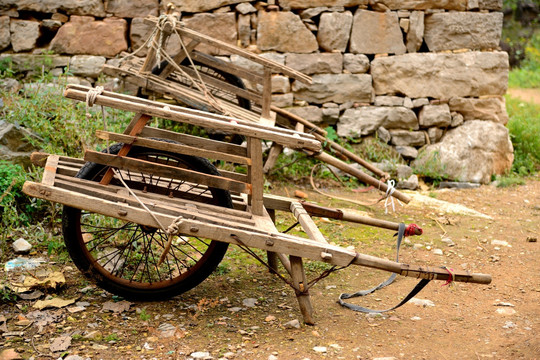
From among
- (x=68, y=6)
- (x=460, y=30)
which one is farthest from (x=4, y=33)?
(x=460, y=30)

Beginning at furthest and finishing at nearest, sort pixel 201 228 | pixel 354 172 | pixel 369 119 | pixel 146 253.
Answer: pixel 369 119
pixel 354 172
pixel 146 253
pixel 201 228

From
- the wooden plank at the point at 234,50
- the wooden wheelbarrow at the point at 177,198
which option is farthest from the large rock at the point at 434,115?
the wooden wheelbarrow at the point at 177,198

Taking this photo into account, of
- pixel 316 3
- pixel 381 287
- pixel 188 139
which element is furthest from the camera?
pixel 316 3

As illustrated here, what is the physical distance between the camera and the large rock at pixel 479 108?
21.1 feet

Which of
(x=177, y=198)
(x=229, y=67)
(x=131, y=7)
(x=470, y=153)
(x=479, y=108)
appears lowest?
(x=470, y=153)

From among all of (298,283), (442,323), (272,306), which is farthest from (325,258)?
(442,323)

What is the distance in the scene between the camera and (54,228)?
155 inches

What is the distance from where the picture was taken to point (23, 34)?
5852 millimetres

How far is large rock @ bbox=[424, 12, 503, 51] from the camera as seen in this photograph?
624cm

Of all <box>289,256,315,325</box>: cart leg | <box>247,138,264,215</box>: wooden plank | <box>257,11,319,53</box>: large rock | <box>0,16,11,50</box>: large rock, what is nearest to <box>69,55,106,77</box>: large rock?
<box>0,16,11,50</box>: large rock

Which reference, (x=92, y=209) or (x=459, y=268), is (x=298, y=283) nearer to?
(x=92, y=209)

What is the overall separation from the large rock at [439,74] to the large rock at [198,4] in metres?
1.79

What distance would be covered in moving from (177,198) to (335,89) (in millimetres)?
3414

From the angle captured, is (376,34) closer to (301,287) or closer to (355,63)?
(355,63)
